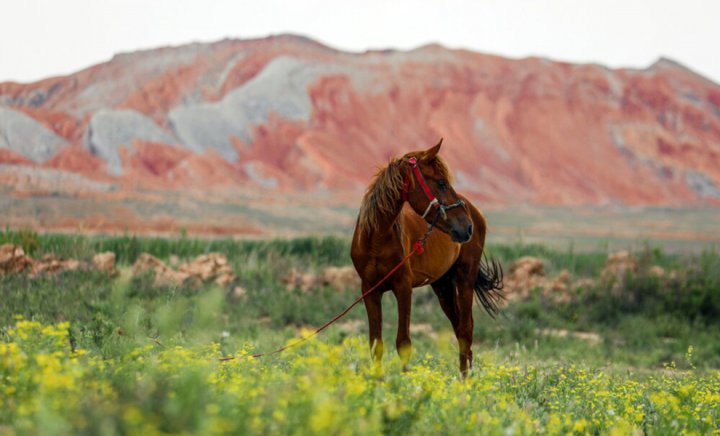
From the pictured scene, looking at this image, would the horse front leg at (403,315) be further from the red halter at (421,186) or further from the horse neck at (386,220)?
the red halter at (421,186)

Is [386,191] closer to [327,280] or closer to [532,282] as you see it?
[327,280]

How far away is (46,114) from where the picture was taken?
56.6m

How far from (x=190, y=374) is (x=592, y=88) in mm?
81026

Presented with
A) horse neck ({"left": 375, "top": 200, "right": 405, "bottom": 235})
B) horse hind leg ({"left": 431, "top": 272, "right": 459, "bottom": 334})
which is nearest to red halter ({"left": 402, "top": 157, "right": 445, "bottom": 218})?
horse neck ({"left": 375, "top": 200, "right": 405, "bottom": 235})

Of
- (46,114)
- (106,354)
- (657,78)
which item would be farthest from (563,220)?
(106,354)

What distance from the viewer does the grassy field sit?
122 inches

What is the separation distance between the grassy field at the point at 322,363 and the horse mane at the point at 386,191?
1.06 metres

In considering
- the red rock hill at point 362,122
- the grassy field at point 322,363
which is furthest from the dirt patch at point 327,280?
the red rock hill at point 362,122

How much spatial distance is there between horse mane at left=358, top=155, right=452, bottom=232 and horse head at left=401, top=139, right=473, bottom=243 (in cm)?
3

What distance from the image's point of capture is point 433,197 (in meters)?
6.15

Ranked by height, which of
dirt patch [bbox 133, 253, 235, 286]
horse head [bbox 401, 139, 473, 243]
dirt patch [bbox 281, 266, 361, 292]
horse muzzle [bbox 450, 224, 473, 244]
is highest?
horse head [bbox 401, 139, 473, 243]

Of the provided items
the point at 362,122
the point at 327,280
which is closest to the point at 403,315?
the point at 327,280

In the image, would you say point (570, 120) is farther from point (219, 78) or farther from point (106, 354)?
point (106, 354)

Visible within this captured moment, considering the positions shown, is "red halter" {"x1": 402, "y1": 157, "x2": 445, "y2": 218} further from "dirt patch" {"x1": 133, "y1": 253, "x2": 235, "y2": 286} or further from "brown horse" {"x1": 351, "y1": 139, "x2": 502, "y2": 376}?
"dirt patch" {"x1": 133, "y1": 253, "x2": 235, "y2": 286}
